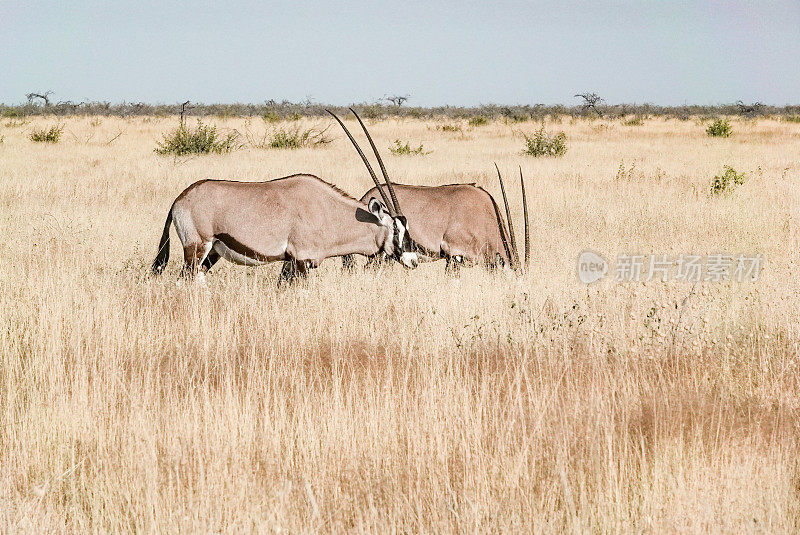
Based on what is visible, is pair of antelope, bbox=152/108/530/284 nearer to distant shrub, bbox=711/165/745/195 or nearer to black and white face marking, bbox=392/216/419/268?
black and white face marking, bbox=392/216/419/268

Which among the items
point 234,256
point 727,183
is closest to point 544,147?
point 727,183

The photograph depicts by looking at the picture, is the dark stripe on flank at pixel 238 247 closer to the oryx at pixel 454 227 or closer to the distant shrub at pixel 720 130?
the oryx at pixel 454 227

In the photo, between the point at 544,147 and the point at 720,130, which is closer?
the point at 544,147

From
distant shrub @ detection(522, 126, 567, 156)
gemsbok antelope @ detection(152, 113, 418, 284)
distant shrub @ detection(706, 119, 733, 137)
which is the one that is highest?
distant shrub @ detection(706, 119, 733, 137)

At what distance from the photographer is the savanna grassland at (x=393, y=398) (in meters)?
3.29

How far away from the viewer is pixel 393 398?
436cm

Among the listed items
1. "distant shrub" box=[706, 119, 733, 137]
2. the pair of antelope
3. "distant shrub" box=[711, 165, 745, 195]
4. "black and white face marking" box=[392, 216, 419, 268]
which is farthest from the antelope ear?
"distant shrub" box=[706, 119, 733, 137]

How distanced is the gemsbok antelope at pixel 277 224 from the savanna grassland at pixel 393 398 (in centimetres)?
29

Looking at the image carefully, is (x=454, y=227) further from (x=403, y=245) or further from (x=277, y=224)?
(x=277, y=224)

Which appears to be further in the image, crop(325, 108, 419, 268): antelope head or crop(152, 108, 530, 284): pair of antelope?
crop(325, 108, 419, 268): antelope head

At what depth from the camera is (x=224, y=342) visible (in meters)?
5.72

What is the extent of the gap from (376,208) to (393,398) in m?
3.67

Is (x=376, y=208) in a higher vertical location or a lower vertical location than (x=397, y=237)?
higher

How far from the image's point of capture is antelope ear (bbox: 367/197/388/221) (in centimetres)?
773
